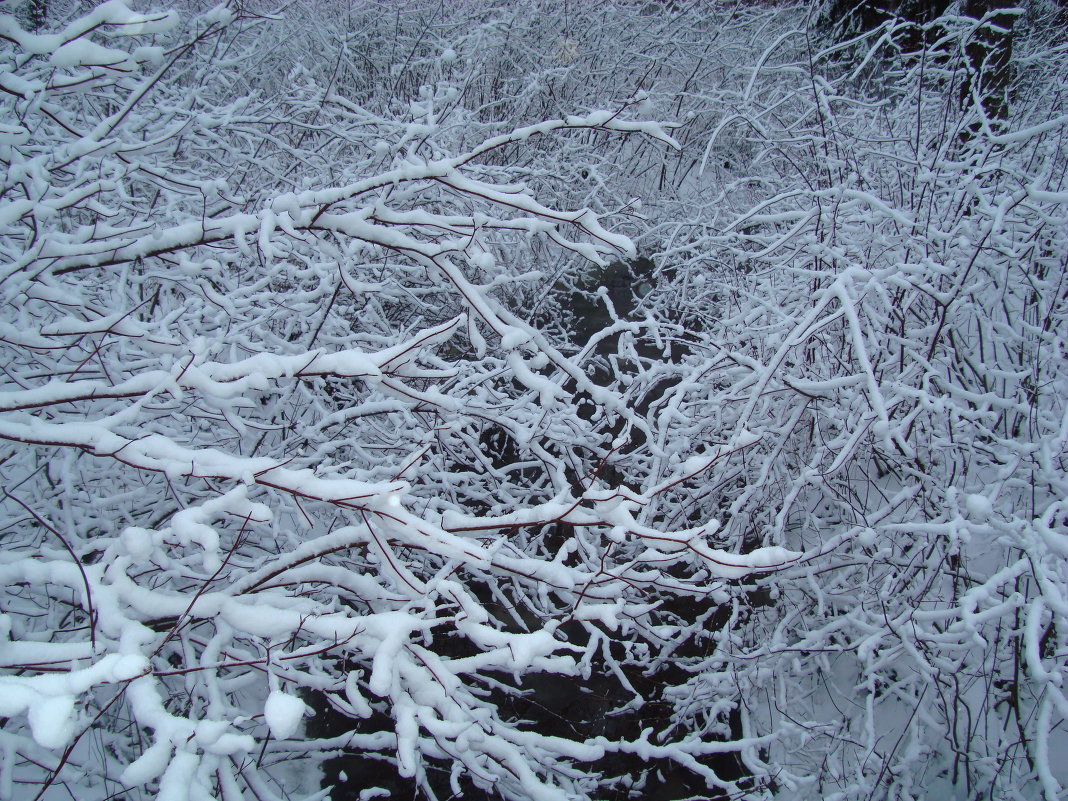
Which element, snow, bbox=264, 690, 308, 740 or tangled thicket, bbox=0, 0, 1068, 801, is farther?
tangled thicket, bbox=0, 0, 1068, 801

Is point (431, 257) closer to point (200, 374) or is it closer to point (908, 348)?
point (200, 374)

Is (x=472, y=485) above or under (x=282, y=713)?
under

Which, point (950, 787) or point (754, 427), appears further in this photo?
point (754, 427)

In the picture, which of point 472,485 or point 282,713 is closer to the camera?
point 282,713

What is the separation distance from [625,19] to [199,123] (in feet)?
27.9

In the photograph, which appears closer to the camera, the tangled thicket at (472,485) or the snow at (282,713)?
the snow at (282,713)

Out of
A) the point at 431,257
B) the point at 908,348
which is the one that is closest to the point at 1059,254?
the point at 908,348

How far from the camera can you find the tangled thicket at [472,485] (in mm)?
1247

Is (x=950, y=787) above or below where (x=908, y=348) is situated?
below

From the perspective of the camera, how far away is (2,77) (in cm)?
132

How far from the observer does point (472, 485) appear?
3801 mm

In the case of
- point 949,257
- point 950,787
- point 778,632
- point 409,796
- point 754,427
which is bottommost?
point 409,796

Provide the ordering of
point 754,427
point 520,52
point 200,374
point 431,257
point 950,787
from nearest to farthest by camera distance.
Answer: point 200,374, point 431,257, point 950,787, point 754,427, point 520,52

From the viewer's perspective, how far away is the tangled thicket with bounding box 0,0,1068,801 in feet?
4.09
